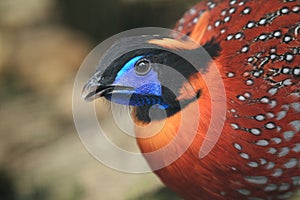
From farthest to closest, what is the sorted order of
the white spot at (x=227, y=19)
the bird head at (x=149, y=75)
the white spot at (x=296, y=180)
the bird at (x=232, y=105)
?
1. the white spot at (x=227, y=19)
2. the white spot at (x=296, y=180)
3. the bird at (x=232, y=105)
4. the bird head at (x=149, y=75)

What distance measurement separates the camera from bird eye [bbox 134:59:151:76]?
9.73ft

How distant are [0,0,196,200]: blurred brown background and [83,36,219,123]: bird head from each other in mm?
1064

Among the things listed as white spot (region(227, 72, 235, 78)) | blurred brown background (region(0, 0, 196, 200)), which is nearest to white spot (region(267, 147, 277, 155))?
white spot (region(227, 72, 235, 78))

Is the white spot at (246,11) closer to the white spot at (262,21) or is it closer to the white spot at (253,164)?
the white spot at (262,21)

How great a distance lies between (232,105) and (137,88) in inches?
18.2

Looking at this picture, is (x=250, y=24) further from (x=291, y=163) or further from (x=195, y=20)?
(x=291, y=163)

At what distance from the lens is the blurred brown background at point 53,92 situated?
4.35 meters

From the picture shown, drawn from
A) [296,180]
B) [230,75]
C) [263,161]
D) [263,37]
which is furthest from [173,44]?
[296,180]

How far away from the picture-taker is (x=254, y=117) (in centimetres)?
317

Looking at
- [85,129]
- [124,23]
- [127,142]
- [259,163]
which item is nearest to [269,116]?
[259,163]

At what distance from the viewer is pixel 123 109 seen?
3.18m

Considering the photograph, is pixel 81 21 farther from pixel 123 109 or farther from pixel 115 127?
pixel 123 109

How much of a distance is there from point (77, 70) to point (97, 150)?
918 millimetres

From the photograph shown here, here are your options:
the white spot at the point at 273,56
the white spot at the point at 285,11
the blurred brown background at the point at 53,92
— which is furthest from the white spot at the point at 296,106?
the blurred brown background at the point at 53,92
